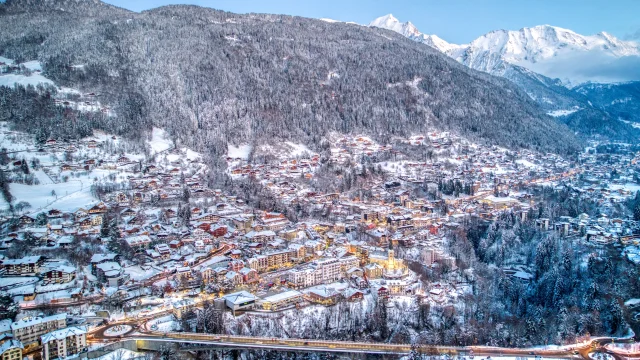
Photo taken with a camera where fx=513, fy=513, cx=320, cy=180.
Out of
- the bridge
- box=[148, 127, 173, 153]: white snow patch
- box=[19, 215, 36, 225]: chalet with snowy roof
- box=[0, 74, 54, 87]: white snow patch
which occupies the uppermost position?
box=[0, 74, 54, 87]: white snow patch

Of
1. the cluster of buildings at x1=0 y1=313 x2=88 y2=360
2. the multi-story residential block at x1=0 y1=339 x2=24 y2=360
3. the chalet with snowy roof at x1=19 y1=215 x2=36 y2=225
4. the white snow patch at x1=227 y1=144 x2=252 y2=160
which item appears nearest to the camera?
the multi-story residential block at x1=0 y1=339 x2=24 y2=360

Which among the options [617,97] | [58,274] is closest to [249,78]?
[58,274]

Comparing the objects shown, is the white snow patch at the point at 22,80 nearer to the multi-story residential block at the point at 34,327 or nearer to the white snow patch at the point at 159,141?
the white snow patch at the point at 159,141

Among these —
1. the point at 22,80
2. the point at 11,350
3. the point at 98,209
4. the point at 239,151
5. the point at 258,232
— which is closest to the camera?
the point at 11,350

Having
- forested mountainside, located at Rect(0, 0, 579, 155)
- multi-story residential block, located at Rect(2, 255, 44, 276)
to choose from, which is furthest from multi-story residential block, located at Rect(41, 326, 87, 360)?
forested mountainside, located at Rect(0, 0, 579, 155)

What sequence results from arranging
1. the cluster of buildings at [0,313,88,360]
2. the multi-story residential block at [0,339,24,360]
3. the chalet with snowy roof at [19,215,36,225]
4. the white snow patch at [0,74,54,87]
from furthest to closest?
the white snow patch at [0,74,54,87] → the chalet with snowy roof at [19,215,36,225] → the cluster of buildings at [0,313,88,360] → the multi-story residential block at [0,339,24,360]

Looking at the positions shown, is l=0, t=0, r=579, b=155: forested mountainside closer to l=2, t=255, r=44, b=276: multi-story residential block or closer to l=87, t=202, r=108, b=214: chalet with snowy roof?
l=87, t=202, r=108, b=214: chalet with snowy roof

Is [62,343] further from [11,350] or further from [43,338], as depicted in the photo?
[11,350]

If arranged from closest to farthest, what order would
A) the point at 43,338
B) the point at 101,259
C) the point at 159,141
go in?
1. the point at 43,338
2. the point at 101,259
3. the point at 159,141

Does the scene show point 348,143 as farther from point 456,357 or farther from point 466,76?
point 456,357
